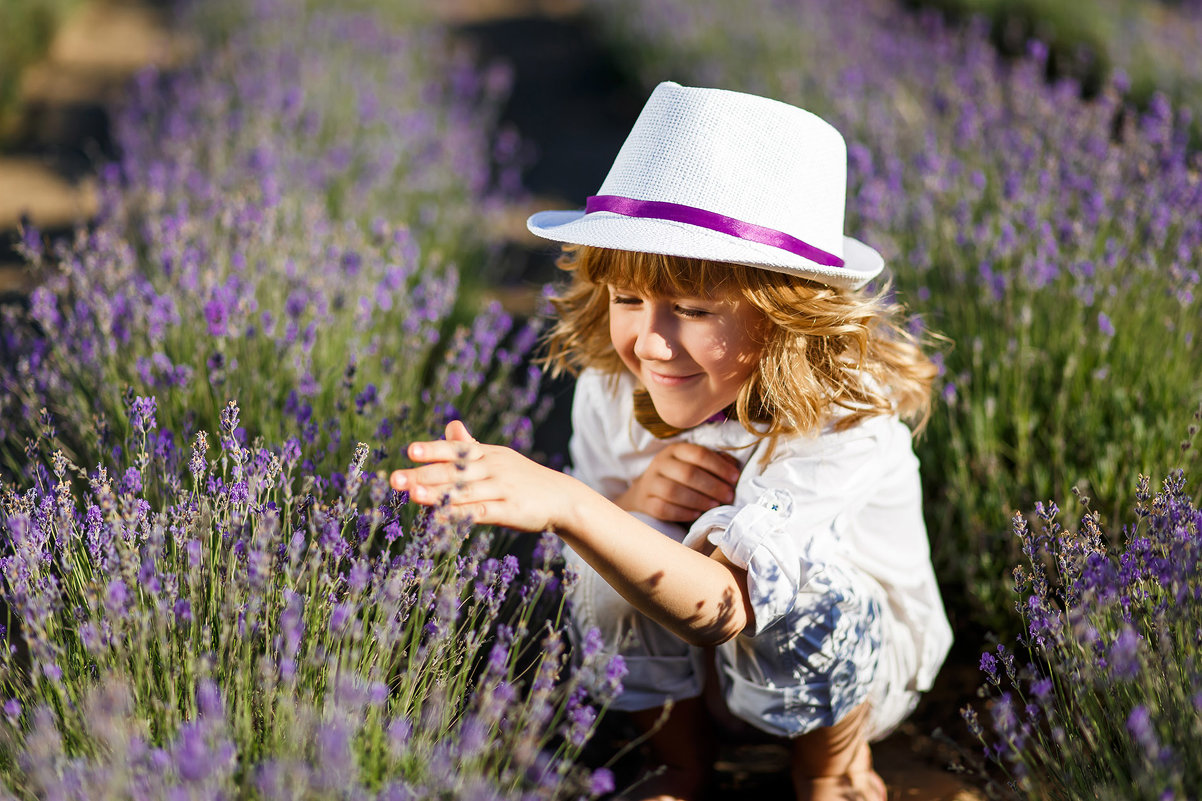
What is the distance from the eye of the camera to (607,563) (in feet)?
5.17

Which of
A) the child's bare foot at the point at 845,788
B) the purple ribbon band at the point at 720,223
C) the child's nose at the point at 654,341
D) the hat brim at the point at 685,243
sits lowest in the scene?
the child's bare foot at the point at 845,788

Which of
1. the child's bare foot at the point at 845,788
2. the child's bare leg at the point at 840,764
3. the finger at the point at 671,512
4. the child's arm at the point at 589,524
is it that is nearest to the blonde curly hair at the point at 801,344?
the finger at the point at 671,512

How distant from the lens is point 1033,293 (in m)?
2.74

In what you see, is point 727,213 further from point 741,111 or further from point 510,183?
point 510,183

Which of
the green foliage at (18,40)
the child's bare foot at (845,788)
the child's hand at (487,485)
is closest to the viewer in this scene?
the child's hand at (487,485)

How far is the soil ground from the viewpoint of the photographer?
229cm

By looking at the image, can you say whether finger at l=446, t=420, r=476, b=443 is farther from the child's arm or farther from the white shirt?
the white shirt

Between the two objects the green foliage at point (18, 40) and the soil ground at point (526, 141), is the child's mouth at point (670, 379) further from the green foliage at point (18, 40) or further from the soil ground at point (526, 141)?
the green foliage at point (18, 40)

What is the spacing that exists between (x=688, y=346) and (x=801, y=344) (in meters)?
0.22

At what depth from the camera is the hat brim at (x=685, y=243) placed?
166 centimetres

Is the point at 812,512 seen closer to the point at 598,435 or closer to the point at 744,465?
the point at 744,465

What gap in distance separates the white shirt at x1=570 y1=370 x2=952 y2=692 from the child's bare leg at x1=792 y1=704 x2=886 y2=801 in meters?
0.16

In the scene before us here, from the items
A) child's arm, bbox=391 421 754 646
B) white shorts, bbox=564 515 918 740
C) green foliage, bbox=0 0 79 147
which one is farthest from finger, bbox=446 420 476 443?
green foliage, bbox=0 0 79 147

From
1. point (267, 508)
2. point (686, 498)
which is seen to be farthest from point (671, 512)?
point (267, 508)
